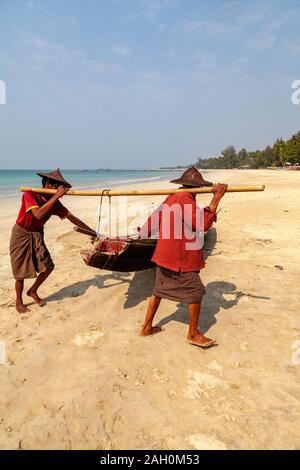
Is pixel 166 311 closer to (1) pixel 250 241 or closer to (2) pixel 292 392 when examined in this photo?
(2) pixel 292 392

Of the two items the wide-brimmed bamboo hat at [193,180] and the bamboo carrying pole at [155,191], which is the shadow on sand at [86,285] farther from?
the wide-brimmed bamboo hat at [193,180]

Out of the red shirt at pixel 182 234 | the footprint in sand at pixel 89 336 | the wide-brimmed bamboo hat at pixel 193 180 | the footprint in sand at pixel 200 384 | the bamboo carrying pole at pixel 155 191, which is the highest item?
the wide-brimmed bamboo hat at pixel 193 180

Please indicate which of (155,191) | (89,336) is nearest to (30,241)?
(89,336)

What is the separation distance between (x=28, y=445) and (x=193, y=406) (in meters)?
1.24

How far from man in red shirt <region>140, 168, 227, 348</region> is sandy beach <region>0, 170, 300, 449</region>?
1.61 feet

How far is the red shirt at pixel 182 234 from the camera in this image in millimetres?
3322

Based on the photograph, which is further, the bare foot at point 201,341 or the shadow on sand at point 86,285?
the shadow on sand at point 86,285

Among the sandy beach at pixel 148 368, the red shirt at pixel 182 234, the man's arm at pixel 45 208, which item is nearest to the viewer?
the sandy beach at pixel 148 368

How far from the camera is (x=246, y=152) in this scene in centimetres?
13362

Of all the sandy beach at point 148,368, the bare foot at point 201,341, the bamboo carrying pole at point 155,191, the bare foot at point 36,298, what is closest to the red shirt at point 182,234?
the bamboo carrying pole at point 155,191

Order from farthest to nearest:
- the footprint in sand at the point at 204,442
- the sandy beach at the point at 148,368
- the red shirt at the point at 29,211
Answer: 1. the red shirt at the point at 29,211
2. the sandy beach at the point at 148,368
3. the footprint in sand at the point at 204,442

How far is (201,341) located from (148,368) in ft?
2.09

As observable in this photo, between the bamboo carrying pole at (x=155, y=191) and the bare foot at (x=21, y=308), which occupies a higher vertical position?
the bamboo carrying pole at (x=155, y=191)

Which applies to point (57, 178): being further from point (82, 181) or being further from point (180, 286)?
point (82, 181)
